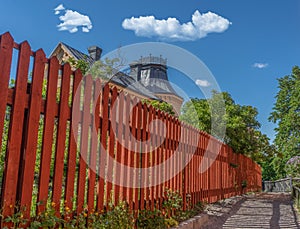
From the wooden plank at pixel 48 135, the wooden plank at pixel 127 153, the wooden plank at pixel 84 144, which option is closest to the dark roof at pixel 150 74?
the wooden plank at pixel 127 153

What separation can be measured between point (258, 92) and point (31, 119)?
14575 mm

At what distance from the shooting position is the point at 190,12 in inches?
454

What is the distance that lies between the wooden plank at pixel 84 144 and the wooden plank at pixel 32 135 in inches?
21.8

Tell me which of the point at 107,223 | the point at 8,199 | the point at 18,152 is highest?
the point at 18,152

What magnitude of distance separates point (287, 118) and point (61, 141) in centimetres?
2654

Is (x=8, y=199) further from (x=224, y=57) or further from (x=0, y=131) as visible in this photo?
(x=224, y=57)

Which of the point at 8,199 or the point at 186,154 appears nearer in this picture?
the point at 8,199

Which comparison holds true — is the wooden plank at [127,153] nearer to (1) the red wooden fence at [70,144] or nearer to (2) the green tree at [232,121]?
(1) the red wooden fence at [70,144]

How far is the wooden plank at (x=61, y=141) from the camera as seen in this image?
2.68m

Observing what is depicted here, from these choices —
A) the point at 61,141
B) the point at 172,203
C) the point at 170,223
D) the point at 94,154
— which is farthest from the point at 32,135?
the point at 172,203

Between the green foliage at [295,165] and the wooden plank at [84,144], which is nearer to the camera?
the wooden plank at [84,144]

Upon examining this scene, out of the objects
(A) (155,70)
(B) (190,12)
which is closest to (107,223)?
(B) (190,12)

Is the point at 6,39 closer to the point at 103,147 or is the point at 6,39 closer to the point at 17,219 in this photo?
the point at 17,219

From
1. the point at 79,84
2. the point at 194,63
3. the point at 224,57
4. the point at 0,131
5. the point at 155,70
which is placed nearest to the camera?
the point at 0,131
